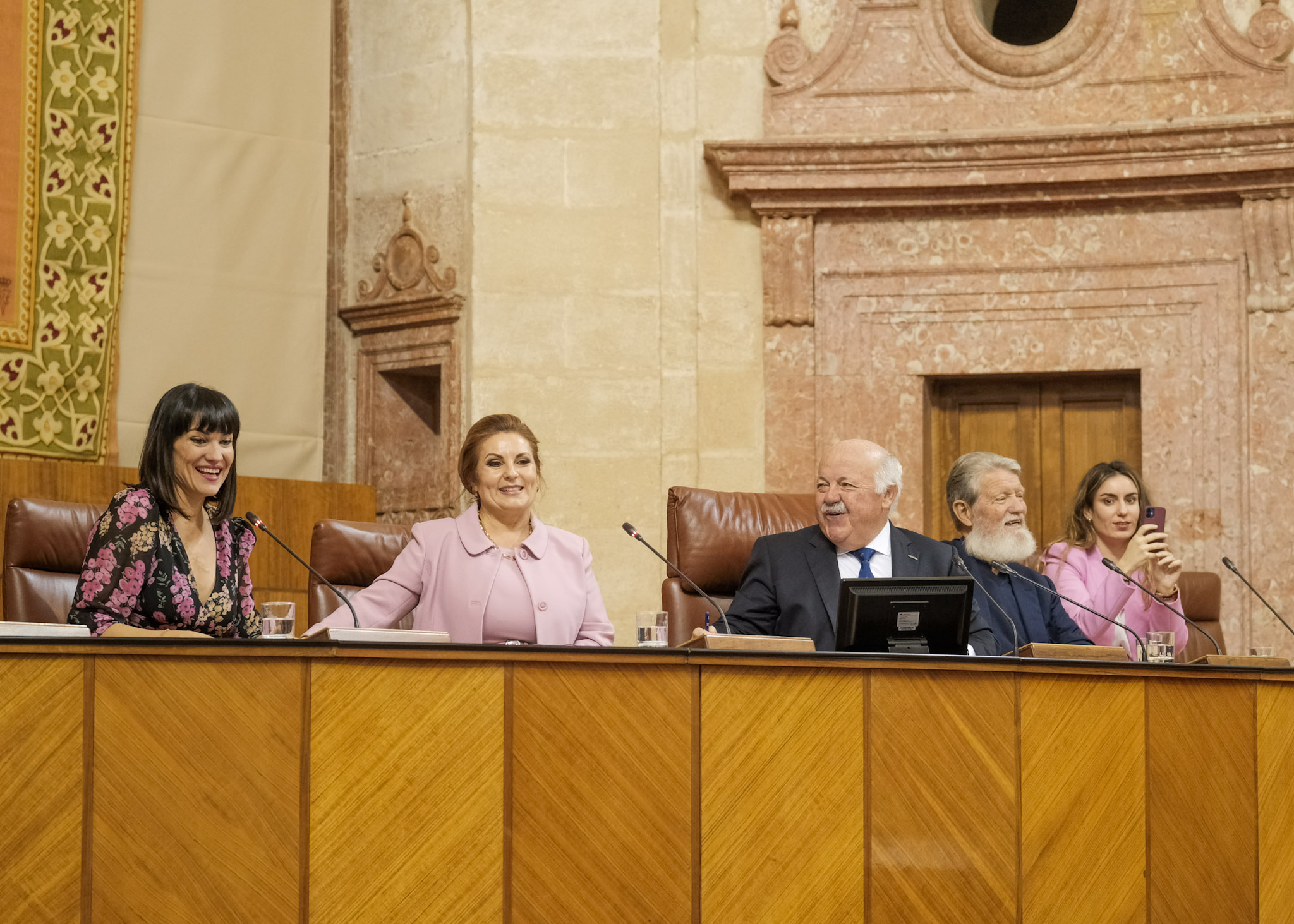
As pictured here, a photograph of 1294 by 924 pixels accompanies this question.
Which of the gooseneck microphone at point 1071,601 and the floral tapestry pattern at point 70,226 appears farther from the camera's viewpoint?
the floral tapestry pattern at point 70,226

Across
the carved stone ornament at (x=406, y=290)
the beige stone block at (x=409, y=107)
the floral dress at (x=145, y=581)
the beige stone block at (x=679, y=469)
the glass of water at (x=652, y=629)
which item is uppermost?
the beige stone block at (x=409, y=107)

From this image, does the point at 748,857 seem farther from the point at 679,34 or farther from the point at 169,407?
the point at 679,34

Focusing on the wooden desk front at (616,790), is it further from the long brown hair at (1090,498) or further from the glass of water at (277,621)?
the long brown hair at (1090,498)

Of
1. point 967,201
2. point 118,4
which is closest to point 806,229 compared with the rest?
point 967,201

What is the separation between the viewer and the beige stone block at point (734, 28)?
630 cm

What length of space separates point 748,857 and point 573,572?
46.1 inches

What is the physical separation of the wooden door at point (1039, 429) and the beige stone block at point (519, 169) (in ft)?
5.87

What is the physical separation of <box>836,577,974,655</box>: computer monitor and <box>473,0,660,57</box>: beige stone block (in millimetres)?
3825

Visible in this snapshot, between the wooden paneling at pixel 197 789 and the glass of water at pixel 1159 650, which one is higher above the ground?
the glass of water at pixel 1159 650

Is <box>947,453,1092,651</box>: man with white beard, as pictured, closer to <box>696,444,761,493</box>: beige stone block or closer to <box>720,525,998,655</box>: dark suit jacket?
<box>720,525,998,655</box>: dark suit jacket

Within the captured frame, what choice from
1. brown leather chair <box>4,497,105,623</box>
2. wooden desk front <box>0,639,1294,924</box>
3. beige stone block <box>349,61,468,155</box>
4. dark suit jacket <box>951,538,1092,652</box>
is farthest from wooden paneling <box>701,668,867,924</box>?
beige stone block <box>349,61,468,155</box>

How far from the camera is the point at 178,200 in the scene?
19.7 ft

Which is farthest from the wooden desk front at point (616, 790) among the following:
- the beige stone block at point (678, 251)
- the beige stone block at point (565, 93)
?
the beige stone block at point (565, 93)

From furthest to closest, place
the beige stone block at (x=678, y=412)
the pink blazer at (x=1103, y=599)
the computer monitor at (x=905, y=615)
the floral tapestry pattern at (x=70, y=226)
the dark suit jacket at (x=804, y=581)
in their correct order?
the beige stone block at (x=678, y=412)
the floral tapestry pattern at (x=70, y=226)
the pink blazer at (x=1103, y=599)
the dark suit jacket at (x=804, y=581)
the computer monitor at (x=905, y=615)
